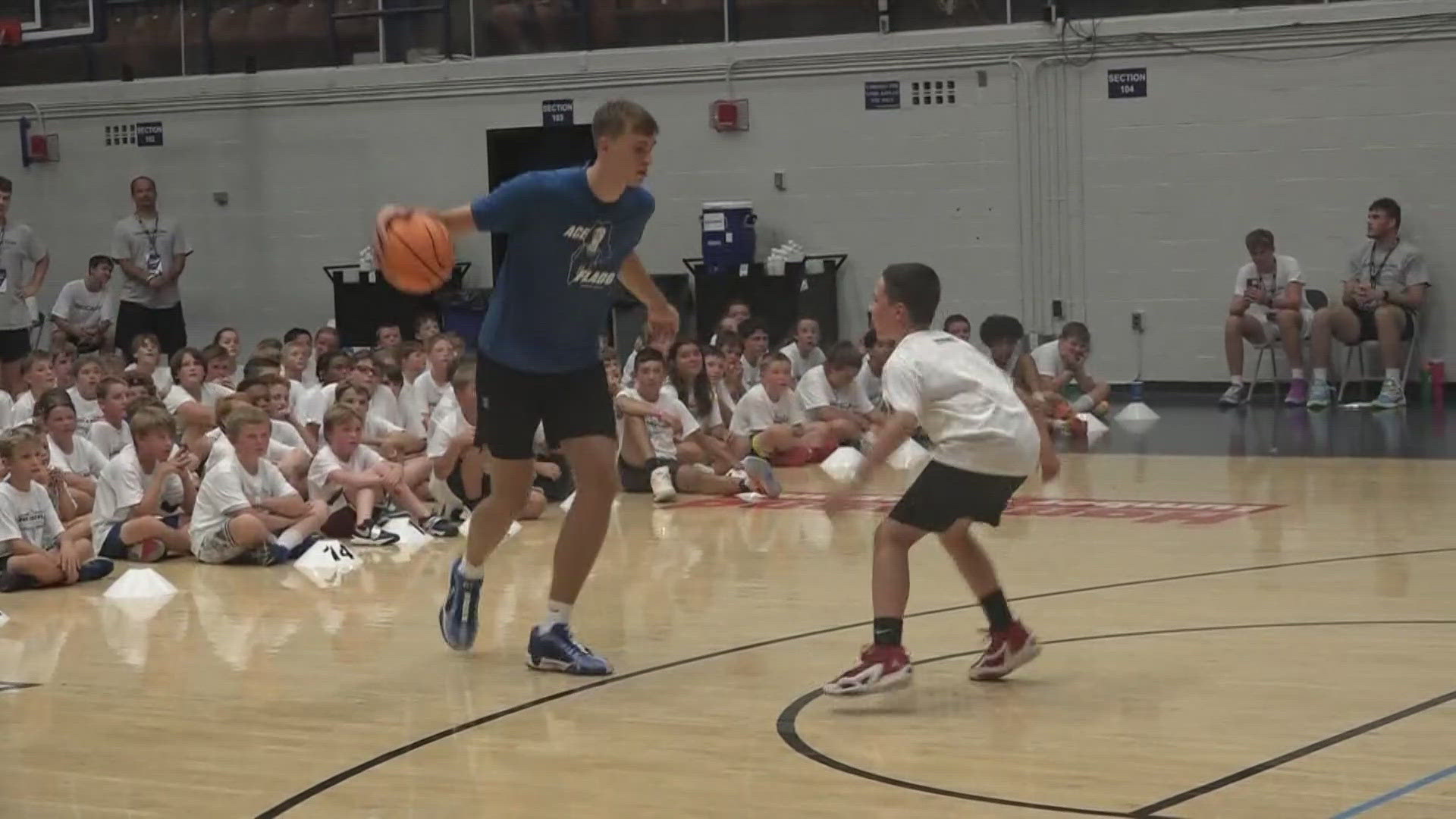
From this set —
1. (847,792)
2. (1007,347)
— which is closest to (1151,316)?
(1007,347)

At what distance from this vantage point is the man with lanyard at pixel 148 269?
61.5 ft

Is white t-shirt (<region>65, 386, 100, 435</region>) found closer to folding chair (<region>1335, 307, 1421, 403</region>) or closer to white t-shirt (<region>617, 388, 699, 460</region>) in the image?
white t-shirt (<region>617, 388, 699, 460</region>)

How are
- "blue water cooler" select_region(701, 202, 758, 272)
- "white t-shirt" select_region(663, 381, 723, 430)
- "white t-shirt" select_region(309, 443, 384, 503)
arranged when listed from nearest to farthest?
"white t-shirt" select_region(309, 443, 384, 503) < "white t-shirt" select_region(663, 381, 723, 430) < "blue water cooler" select_region(701, 202, 758, 272)

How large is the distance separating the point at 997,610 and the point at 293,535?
5.11 meters

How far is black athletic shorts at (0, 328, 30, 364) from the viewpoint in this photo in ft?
A: 51.3

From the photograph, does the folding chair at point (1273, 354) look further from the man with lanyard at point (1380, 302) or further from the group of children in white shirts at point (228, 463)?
the group of children in white shirts at point (228, 463)

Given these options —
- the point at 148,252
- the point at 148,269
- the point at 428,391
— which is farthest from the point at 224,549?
the point at 148,252

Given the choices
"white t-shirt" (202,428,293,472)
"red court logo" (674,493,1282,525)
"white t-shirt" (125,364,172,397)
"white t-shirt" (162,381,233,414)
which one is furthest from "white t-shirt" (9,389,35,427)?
"red court logo" (674,493,1282,525)

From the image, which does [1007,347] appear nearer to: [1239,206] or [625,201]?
[1239,206]

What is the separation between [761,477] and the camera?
12.1m

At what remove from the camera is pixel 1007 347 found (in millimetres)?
15523

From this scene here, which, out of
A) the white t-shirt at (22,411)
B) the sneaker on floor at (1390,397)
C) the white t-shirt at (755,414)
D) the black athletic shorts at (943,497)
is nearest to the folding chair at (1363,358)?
the sneaker on floor at (1390,397)

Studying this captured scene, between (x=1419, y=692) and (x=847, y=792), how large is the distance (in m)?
2.17

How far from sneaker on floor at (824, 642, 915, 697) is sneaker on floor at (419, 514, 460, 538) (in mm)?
5225
